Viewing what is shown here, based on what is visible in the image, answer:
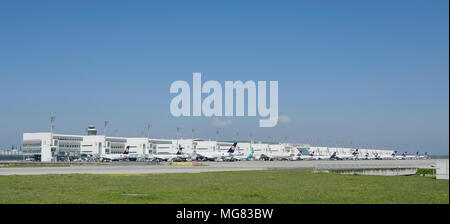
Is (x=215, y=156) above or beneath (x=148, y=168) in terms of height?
beneath

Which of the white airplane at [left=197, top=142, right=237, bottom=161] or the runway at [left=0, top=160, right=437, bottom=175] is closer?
the runway at [left=0, top=160, right=437, bottom=175]

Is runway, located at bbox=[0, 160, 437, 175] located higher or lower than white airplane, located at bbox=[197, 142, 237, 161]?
higher

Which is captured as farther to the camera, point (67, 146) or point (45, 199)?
point (67, 146)

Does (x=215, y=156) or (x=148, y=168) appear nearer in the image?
(x=148, y=168)

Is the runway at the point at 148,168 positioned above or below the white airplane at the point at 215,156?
above

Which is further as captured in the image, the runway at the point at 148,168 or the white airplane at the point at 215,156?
the white airplane at the point at 215,156
